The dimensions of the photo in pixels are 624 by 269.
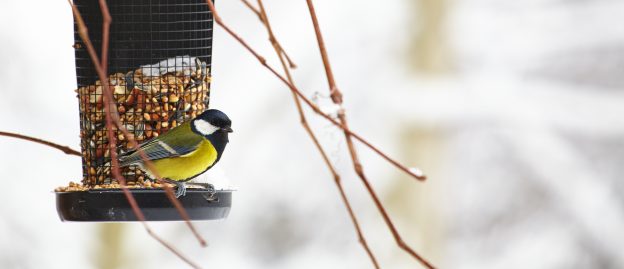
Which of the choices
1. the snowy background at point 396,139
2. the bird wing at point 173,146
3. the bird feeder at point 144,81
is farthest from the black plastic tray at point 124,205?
the snowy background at point 396,139

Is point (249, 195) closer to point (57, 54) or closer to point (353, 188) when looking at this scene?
point (353, 188)

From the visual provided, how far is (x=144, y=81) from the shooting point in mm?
3586

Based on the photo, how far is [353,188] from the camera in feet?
26.7

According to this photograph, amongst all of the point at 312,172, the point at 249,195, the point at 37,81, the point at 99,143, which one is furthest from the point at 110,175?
the point at 312,172

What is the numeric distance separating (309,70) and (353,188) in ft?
→ 3.05

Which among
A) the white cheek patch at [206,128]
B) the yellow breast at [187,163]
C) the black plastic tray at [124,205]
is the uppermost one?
the white cheek patch at [206,128]

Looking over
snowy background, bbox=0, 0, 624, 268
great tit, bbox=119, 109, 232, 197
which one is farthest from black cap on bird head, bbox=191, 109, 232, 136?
snowy background, bbox=0, 0, 624, 268

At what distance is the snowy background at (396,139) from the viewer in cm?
721

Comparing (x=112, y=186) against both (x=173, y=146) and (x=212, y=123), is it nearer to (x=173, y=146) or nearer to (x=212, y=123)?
(x=173, y=146)

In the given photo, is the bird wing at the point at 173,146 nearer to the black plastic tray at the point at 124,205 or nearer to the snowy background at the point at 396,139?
the black plastic tray at the point at 124,205

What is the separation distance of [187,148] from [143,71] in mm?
361

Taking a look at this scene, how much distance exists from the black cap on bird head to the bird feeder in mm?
196

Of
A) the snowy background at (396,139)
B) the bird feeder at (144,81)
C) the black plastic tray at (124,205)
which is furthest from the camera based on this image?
the snowy background at (396,139)

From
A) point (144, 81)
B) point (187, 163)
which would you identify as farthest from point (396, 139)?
point (187, 163)
